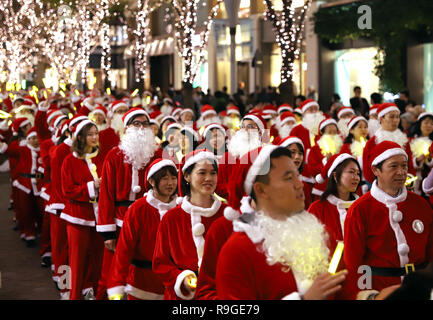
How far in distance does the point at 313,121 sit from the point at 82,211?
581 cm

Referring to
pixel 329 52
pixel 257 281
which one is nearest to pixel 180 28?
pixel 329 52

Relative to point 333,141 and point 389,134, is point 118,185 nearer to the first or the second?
point 389,134

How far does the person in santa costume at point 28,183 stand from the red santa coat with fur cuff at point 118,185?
5113 mm

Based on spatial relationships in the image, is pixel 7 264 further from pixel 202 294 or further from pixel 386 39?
pixel 386 39

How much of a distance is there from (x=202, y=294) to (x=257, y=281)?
2.57 feet

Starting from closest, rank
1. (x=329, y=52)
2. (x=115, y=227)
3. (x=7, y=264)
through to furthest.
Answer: (x=115, y=227) < (x=7, y=264) < (x=329, y=52)

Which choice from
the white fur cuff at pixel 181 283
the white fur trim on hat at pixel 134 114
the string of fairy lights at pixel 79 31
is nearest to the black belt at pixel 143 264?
the white fur cuff at pixel 181 283

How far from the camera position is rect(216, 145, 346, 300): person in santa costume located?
349cm

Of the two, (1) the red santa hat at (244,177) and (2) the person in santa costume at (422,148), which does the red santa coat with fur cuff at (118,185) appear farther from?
(2) the person in santa costume at (422,148)

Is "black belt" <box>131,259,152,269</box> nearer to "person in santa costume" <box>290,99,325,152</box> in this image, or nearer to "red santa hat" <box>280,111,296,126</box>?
"person in santa costume" <box>290,99,325,152</box>

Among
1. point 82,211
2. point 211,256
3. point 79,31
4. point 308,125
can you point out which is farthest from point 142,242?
point 79,31

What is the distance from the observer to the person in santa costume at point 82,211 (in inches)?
331

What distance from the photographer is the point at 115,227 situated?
750cm

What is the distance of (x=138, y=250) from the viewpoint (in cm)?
611
